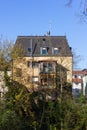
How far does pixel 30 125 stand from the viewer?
2616cm

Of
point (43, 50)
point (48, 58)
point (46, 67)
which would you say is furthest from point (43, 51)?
point (46, 67)

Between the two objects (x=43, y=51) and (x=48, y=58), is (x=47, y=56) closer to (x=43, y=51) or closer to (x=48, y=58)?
(x=48, y=58)

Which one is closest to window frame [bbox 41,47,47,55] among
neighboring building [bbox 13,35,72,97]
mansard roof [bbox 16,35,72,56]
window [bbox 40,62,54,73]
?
neighboring building [bbox 13,35,72,97]

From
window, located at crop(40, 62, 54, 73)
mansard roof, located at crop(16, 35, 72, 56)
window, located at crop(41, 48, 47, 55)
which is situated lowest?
window, located at crop(40, 62, 54, 73)

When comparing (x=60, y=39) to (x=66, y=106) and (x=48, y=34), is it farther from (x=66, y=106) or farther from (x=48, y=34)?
(x=66, y=106)

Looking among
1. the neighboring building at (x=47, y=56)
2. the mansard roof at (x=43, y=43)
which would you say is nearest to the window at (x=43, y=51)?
the neighboring building at (x=47, y=56)

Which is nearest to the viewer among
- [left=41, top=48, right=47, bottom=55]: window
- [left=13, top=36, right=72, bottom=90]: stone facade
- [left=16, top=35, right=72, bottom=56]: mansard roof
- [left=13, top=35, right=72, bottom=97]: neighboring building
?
[left=13, top=36, right=72, bottom=90]: stone facade

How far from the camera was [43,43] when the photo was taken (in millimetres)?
52094

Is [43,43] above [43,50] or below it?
above

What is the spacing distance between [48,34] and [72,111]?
26.1 metres

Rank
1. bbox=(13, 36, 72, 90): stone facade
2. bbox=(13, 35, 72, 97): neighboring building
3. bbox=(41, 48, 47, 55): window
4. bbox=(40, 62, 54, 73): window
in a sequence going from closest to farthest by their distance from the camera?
bbox=(13, 36, 72, 90): stone facade < bbox=(13, 35, 72, 97): neighboring building < bbox=(40, 62, 54, 73): window < bbox=(41, 48, 47, 55): window

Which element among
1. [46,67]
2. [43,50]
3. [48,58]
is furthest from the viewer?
[43,50]

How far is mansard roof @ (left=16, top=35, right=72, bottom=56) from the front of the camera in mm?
50803

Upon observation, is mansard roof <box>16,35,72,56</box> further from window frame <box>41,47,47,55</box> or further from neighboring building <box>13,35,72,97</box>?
window frame <box>41,47,47,55</box>
